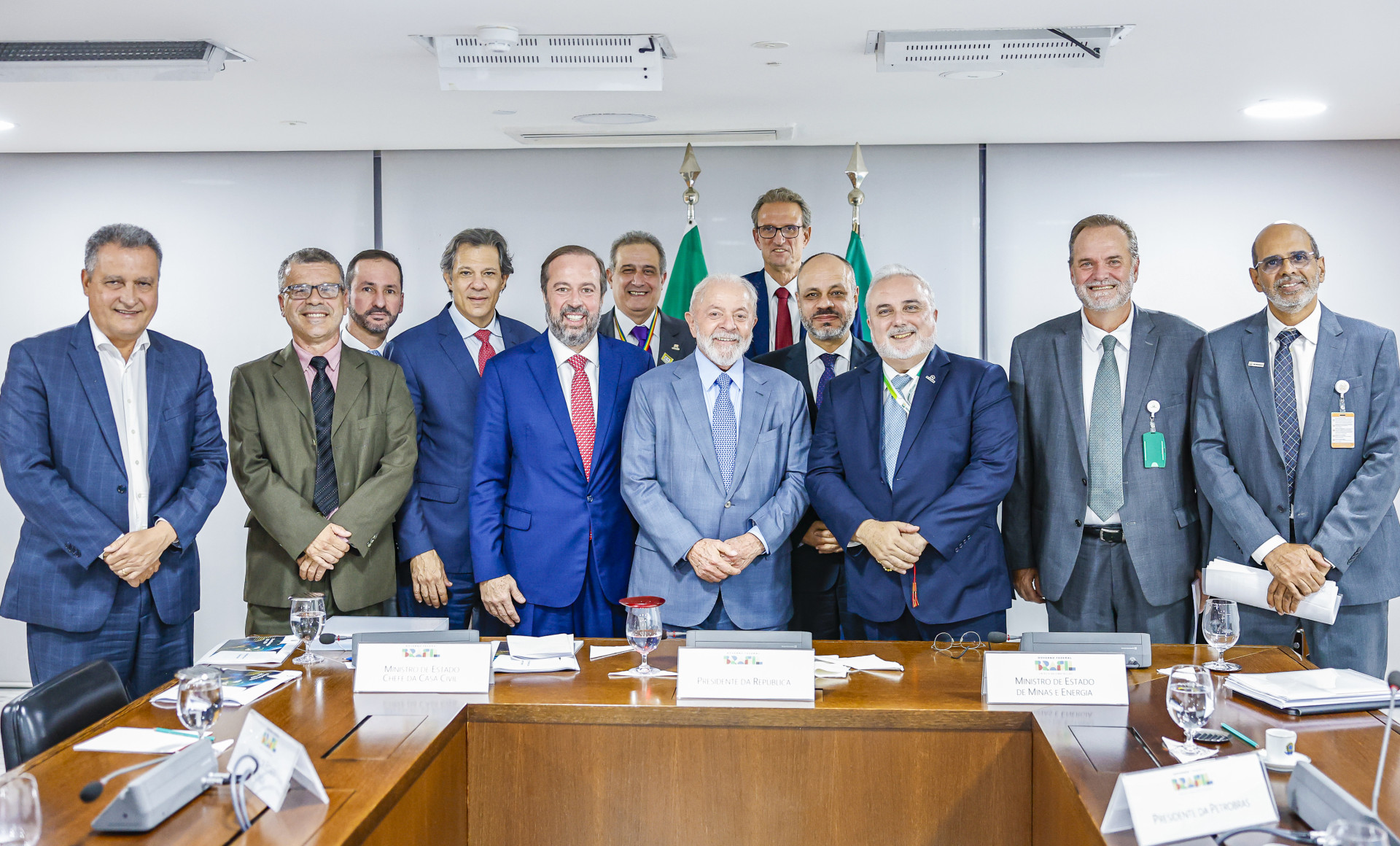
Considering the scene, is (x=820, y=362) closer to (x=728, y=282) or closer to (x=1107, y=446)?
(x=728, y=282)

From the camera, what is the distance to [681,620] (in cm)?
328

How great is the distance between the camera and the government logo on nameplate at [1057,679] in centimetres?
236

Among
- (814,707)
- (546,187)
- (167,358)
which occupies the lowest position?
→ (814,707)

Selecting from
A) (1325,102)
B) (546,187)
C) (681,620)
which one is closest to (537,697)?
(681,620)

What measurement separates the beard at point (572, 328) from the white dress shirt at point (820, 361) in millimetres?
838

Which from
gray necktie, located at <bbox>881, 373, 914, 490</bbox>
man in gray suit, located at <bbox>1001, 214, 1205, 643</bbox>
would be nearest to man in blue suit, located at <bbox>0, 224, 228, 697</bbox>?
gray necktie, located at <bbox>881, 373, 914, 490</bbox>

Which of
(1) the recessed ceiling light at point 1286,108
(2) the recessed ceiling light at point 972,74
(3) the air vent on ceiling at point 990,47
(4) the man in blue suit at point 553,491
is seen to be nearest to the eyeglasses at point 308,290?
(4) the man in blue suit at point 553,491

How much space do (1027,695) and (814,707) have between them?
472mm

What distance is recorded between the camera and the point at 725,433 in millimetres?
3402

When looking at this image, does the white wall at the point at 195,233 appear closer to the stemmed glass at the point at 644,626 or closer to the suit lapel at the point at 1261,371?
the stemmed glass at the point at 644,626

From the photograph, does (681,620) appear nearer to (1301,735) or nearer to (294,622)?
(294,622)

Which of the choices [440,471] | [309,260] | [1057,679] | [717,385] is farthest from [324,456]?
[1057,679]

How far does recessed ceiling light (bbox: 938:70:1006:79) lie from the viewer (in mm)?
3875

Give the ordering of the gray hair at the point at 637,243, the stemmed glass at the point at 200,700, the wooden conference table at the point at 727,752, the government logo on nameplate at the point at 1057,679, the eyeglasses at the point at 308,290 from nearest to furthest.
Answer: the stemmed glass at the point at 200,700
the wooden conference table at the point at 727,752
the government logo on nameplate at the point at 1057,679
the eyeglasses at the point at 308,290
the gray hair at the point at 637,243
